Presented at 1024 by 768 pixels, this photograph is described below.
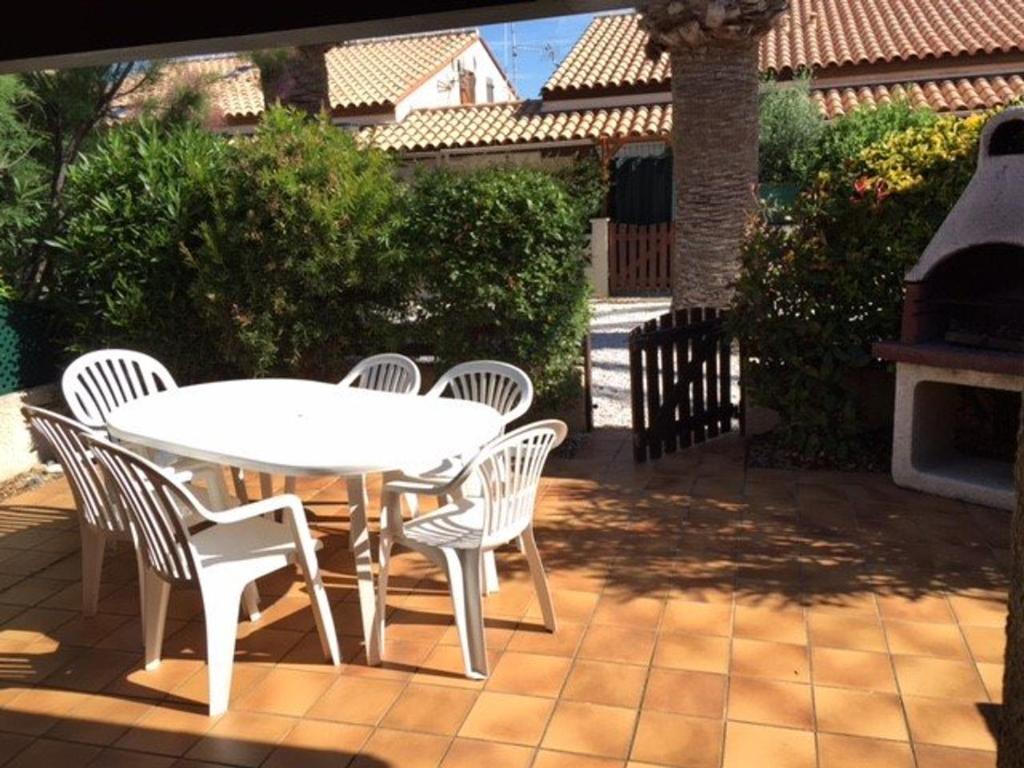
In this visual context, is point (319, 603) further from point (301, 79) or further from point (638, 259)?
point (638, 259)

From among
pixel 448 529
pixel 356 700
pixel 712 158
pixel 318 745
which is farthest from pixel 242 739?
pixel 712 158

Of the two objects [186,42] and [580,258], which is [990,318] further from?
[186,42]

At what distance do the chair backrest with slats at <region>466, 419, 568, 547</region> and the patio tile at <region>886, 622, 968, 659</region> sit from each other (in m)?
1.59

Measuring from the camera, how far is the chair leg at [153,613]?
336 cm

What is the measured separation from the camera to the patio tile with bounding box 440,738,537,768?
2.80 m

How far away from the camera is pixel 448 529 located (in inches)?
132

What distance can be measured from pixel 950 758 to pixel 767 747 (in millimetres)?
571

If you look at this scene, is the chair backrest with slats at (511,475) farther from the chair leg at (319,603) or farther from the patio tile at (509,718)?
the chair leg at (319,603)

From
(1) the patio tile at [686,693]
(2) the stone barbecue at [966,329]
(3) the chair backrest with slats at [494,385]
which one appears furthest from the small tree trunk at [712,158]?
(1) the patio tile at [686,693]

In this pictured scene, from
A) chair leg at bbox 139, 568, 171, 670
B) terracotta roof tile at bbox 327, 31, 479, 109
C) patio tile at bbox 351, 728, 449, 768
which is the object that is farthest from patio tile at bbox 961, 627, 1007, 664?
terracotta roof tile at bbox 327, 31, 479, 109

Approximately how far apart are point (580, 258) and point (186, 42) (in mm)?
4255

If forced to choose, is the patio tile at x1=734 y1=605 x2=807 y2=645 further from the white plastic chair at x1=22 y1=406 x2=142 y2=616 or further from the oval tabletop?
the white plastic chair at x1=22 y1=406 x2=142 y2=616

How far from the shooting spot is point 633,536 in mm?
4707

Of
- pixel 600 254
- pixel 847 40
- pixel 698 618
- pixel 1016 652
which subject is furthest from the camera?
pixel 847 40
